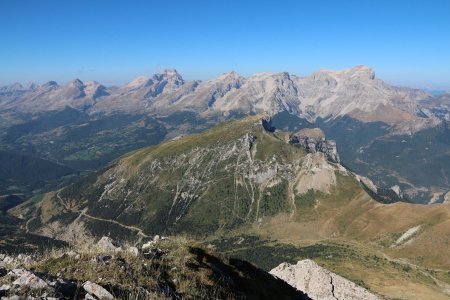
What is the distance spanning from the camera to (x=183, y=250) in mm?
33906

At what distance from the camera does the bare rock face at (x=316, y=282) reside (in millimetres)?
122131

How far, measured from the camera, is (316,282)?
12550 centimetres

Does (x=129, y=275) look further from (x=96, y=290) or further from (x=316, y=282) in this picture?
(x=316, y=282)

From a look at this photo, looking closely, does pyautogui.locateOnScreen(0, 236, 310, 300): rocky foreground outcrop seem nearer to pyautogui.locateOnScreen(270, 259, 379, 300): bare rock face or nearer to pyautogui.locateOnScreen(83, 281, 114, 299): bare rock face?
pyautogui.locateOnScreen(83, 281, 114, 299): bare rock face

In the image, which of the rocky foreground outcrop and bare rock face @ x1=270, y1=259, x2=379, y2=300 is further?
bare rock face @ x1=270, y1=259, x2=379, y2=300

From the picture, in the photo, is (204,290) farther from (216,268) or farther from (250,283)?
(250,283)

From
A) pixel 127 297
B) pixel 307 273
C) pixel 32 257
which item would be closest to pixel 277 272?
pixel 307 273

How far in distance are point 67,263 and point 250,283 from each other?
16.8 m

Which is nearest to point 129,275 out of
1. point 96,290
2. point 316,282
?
point 96,290

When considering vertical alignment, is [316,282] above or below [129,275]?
below

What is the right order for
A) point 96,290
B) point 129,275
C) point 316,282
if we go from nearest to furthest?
point 96,290 < point 129,275 < point 316,282

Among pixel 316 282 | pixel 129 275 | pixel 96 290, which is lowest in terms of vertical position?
pixel 316 282

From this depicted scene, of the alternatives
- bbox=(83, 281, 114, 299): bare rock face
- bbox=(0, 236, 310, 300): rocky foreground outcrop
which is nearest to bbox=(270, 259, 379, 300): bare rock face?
bbox=(0, 236, 310, 300): rocky foreground outcrop

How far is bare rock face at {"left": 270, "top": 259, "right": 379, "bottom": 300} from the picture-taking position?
12213 cm
